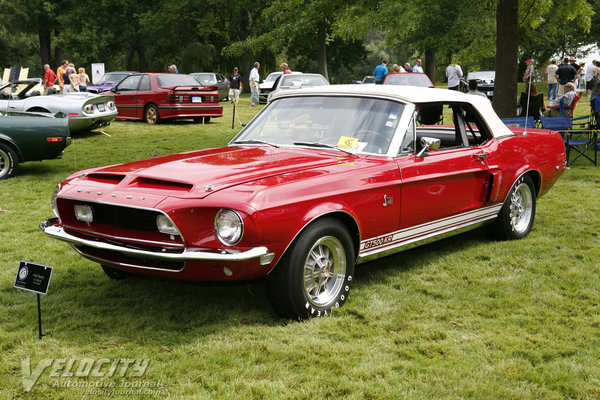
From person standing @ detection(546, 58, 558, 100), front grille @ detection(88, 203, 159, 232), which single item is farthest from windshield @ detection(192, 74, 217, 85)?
front grille @ detection(88, 203, 159, 232)

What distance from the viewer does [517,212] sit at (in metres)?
6.90

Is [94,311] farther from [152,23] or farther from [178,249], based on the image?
[152,23]

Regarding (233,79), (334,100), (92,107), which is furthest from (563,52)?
(334,100)

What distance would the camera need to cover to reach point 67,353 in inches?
158

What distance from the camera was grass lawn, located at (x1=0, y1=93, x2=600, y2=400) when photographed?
3.62 m

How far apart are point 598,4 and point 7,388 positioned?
42.0 metres

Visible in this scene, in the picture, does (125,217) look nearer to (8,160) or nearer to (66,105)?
(8,160)

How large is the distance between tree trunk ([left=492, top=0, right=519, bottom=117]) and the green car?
9013 millimetres

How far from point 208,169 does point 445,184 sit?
215 cm

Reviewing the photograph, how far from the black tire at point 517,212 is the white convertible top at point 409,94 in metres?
0.62

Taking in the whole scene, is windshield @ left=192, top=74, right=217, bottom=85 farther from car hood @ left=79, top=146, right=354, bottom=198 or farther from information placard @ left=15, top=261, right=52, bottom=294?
information placard @ left=15, top=261, right=52, bottom=294

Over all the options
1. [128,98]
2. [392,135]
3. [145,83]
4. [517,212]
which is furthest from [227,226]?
[128,98]

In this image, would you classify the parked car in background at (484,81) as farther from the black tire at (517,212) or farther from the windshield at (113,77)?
the black tire at (517,212)

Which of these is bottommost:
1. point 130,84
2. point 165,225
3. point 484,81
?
point 165,225
